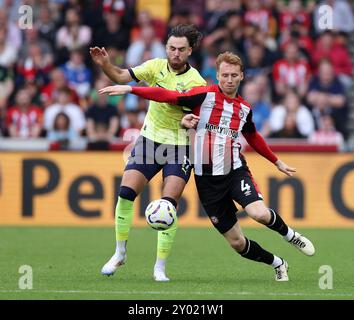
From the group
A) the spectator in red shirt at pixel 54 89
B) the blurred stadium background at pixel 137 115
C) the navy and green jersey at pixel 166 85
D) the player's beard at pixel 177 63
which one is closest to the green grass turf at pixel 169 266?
the blurred stadium background at pixel 137 115

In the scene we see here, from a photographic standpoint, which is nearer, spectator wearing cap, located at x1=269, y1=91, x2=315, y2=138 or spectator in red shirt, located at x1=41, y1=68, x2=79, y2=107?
spectator wearing cap, located at x1=269, y1=91, x2=315, y2=138

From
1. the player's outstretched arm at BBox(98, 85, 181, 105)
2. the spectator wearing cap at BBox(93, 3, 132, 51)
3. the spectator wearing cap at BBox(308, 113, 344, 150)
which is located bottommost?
the spectator wearing cap at BBox(308, 113, 344, 150)

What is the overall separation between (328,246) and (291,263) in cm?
190

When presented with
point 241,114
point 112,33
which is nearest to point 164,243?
point 241,114

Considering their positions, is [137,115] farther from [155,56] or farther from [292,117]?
[292,117]

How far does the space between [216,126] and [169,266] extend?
198 centimetres

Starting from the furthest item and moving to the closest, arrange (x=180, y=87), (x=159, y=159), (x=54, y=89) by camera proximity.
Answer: (x=54, y=89) → (x=159, y=159) → (x=180, y=87)

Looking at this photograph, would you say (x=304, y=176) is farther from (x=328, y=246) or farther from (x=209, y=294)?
(x=209, y=294)

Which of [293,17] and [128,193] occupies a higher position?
[293,17]

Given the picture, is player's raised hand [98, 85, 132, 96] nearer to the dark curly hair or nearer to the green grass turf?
the dark curly hair

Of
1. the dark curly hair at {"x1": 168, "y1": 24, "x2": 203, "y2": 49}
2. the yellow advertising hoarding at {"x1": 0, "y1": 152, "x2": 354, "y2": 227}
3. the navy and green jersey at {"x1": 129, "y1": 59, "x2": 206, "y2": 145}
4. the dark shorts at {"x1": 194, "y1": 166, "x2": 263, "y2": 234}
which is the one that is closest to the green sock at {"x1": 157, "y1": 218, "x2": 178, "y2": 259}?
the dark shorts at {"x1": 194, "y1": 166, "x2": 263, "y2": 234}

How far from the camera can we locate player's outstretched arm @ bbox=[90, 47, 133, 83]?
953cm

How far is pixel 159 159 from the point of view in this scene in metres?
9.93

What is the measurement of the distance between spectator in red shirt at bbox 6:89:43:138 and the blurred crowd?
0.06 feet
